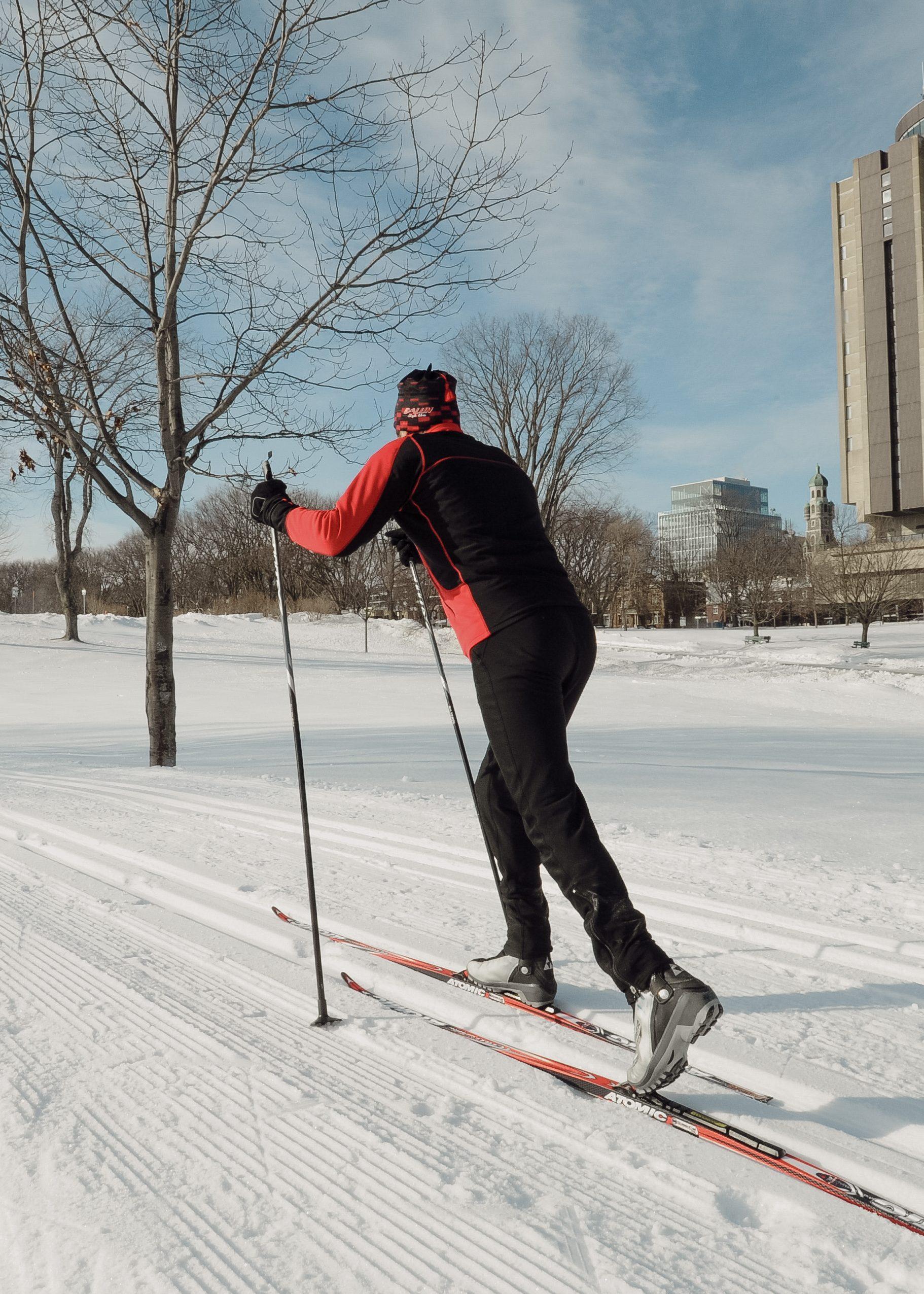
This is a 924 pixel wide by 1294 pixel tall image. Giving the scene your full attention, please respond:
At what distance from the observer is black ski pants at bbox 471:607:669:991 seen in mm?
2092

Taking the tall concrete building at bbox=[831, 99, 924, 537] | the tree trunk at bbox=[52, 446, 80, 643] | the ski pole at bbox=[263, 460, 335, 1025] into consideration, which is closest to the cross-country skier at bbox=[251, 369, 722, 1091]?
the ski pole at bbox=[263, 460, 335, 1025]

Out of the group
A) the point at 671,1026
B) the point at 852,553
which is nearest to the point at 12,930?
the point at 671,1026

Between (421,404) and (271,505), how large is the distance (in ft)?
1.86

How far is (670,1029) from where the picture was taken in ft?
6.27

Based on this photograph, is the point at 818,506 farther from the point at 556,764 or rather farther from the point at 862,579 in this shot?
the point at 556,764

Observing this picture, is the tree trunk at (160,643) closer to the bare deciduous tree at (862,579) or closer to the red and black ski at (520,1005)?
the red and black ski at (520,1005)

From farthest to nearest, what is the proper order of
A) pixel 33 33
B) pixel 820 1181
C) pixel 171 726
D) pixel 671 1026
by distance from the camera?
pixel 171 726, pixel 33 33, pixel 671 1026, pixel 820 1181

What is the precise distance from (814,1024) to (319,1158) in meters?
1.38

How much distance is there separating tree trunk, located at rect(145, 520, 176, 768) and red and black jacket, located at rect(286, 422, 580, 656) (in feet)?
20.8

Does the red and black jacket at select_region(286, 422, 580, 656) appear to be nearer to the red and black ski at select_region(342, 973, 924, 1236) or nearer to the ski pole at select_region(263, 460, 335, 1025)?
the ski pole at select_region(263, 460, 335, 1025)

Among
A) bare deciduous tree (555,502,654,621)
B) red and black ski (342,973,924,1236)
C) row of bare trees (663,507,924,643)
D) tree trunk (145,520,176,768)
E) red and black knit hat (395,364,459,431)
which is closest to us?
Result: red and black ski (342,973,924,1236)

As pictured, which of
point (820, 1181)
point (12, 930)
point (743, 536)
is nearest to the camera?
point (820, 1181)

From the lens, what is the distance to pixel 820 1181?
1640mm

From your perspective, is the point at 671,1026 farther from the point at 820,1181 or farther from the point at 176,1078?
the point at 176,1078
